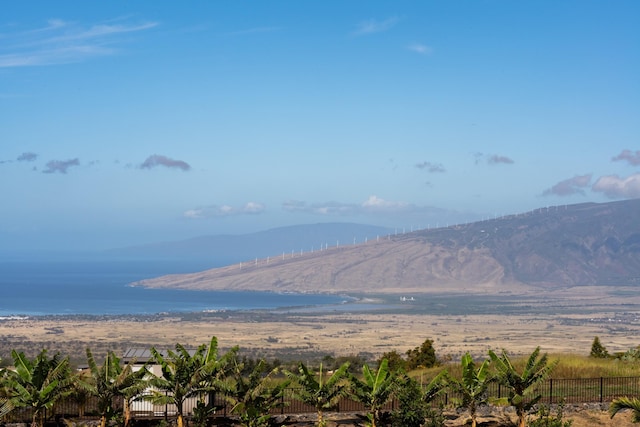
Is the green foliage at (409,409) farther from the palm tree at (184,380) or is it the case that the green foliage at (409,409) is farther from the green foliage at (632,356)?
the green foliage at (632,356)

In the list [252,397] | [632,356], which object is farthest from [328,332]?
[252,397]

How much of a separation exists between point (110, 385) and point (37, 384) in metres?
2.53

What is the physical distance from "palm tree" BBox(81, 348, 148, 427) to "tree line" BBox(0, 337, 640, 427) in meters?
0.04

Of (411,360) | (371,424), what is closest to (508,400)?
(371,424)

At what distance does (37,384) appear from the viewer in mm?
33719

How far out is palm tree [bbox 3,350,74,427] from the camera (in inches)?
1312

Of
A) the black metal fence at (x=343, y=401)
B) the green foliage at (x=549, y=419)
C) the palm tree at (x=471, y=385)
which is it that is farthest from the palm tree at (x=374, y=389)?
the green foliage at (x=549, y=419)

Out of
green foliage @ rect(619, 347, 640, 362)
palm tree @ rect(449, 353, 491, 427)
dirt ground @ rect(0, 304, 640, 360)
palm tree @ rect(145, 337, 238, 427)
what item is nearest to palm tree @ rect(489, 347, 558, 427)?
palm tree @ rect(449, 353, 491, 427)

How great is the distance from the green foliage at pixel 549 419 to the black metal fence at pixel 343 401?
3.01 feet

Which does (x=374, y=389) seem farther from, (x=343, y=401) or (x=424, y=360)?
(x=424, y=360)

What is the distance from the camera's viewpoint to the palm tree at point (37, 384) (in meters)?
33.3

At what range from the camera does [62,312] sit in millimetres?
189375

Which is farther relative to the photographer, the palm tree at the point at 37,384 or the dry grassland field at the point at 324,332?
the dry grassland field at the point at 324,332

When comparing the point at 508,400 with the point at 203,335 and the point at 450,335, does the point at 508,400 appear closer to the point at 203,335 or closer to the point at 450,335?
the point at 203,335
